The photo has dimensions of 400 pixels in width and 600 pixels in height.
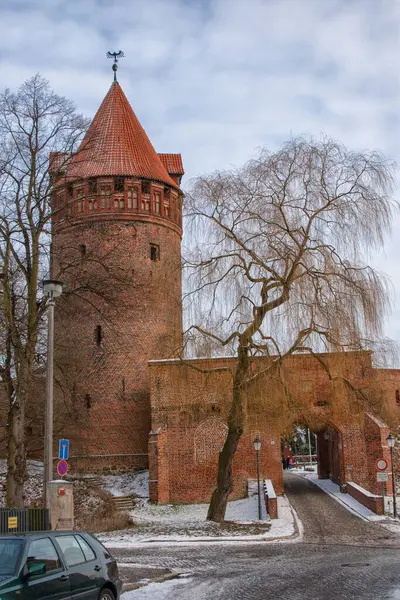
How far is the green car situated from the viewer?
6734mm

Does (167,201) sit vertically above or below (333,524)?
above

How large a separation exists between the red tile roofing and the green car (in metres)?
31.3

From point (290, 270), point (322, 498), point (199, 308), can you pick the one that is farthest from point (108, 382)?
point (290, 270)

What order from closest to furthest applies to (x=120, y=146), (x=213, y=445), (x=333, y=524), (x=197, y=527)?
(x=197, y=527) → (x=333, y=524) → (x=213, y=445) → (x=120, y=146)

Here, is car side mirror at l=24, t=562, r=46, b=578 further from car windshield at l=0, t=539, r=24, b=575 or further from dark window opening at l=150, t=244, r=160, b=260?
dark window opening at l=150, t=244, r=160, b=260

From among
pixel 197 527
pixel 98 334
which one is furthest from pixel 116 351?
pixel 197 527

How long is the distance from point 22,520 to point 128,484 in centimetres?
1856

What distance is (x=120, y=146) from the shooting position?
34938mm

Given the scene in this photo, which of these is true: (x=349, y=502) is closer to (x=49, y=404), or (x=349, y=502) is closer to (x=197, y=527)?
(x=197, y=527)

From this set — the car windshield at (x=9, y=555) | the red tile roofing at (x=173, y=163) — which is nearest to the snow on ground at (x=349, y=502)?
the red tile roofing at (x=173, y=163)

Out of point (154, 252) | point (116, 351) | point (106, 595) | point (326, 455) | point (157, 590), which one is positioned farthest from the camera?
point (326, 455)

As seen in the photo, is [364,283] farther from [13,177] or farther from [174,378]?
[13,177]

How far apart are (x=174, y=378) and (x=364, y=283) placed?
616 centimetres

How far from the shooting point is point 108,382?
3300cm
